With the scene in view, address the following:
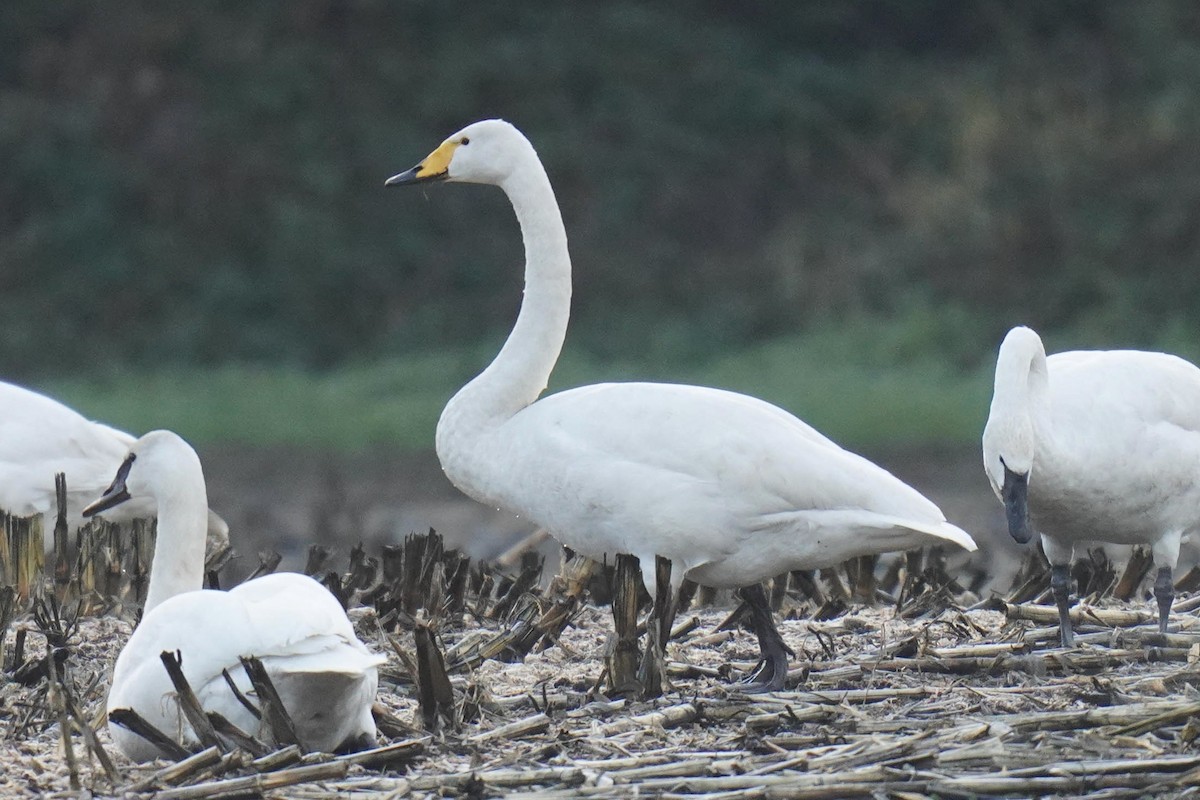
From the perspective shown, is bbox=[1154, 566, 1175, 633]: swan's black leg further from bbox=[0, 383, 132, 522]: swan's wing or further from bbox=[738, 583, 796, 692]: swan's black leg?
bbox=[0, 383, 132, 522]: swan's wing

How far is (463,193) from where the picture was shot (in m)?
19.0

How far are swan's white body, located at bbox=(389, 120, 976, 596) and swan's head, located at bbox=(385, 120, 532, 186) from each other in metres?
0.91

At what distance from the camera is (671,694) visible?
5109 mm

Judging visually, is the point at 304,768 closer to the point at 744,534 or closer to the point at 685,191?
the point at 744,534

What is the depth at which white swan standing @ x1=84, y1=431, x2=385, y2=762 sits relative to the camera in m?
4.30

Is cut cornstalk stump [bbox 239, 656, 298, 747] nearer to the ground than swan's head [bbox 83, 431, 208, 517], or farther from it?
nearer to the ground

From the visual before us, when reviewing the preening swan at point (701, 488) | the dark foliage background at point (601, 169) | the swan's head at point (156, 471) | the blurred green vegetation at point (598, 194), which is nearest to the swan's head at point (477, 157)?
the preening swan at point (701, 488)

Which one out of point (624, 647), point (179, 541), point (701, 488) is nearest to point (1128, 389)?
point (701, 488)

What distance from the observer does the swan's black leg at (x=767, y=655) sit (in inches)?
204

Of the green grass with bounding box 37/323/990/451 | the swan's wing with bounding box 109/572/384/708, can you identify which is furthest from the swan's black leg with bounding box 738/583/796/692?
the green grass with bounding box 37/323/990/451

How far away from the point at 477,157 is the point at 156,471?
165 cm

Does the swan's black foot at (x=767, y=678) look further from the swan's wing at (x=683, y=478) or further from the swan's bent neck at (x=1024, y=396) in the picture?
the swan's bent neck at (x=1024, y=396)

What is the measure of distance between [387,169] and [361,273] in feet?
4.55

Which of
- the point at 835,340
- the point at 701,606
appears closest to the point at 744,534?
the point at 701,606
